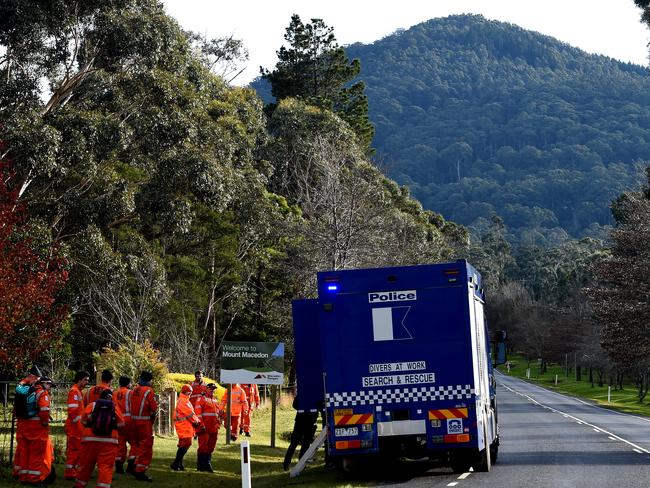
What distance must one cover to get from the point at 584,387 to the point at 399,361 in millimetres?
74604

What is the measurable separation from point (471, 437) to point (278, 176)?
43082mm

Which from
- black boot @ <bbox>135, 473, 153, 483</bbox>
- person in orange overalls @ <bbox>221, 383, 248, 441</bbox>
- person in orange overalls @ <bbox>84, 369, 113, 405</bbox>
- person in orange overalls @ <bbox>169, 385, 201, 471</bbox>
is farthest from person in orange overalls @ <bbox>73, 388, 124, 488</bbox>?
person in orange overalls @ <bbox>221, 383, 248, 441</bbox>

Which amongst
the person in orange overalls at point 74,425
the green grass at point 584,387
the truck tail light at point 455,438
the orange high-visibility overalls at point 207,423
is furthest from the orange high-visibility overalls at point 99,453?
the green grass at point 584,387

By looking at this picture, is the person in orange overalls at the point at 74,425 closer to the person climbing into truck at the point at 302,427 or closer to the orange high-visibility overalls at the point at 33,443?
the orange high-visibility overalls at the point at 33,443

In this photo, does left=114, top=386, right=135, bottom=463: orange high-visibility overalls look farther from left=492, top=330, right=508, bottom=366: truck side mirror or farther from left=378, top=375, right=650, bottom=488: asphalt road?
left=492, top=330, right=508, bottom=366: truck side mirror

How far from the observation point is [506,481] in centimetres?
1611

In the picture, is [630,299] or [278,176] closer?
[630,299]

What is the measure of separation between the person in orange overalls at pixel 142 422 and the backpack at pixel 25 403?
2.34 meters


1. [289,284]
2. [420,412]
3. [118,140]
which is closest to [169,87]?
[118,140]

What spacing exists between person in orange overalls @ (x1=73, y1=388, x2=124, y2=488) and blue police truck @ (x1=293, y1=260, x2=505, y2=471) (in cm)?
306

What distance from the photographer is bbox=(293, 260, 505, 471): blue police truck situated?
51.3 feet

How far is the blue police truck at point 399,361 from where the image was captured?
1564 cm

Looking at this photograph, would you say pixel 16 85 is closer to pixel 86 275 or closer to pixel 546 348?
pixel 86 275

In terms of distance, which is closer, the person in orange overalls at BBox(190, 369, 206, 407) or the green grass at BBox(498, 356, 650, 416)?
the person in orange overalls at BBox(190, 369, 206, 407)
